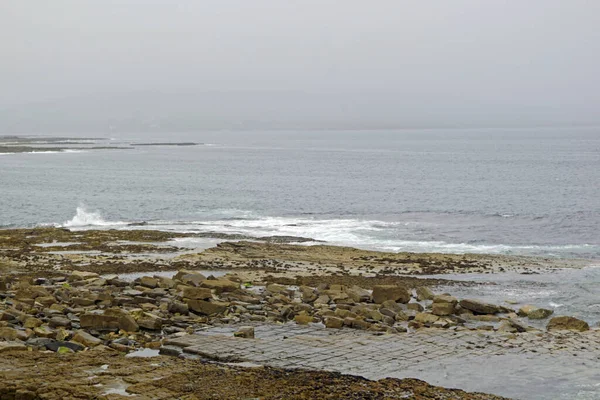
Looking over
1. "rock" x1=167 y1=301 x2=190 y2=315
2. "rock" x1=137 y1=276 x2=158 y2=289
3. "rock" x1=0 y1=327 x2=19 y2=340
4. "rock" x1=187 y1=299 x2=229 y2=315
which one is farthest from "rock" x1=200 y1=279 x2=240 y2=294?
"rock" x1=0 y1=327 x2=19 y2=340

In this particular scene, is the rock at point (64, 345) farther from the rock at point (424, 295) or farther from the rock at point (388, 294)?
the rock at point (424, 295)

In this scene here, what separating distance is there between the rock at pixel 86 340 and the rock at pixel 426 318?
397 inches

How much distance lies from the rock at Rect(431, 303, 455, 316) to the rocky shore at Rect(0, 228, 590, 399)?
48 mm

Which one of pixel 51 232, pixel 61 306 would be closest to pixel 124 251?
pixel 51 232

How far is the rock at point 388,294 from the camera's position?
85.8 ft

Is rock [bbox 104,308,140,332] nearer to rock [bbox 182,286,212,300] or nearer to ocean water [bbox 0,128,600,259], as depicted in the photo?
rock [bbox 182,286,212,300]

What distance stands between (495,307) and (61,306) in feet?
48.5

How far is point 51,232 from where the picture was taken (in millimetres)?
48031

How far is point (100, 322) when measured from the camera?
66.7ft

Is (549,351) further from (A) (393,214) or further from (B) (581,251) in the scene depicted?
(A) (393,214)

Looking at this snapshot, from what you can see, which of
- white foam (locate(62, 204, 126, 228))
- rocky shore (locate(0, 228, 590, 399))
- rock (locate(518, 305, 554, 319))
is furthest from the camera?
white foam (locate(62, 204, 126, 228))

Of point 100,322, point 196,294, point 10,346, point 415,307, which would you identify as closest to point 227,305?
point 196,294

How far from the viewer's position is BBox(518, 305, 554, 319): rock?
2500 centimetres

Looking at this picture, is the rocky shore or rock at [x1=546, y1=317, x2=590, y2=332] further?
rock at [x1=546, y1=317, x2=590, y2=332]
